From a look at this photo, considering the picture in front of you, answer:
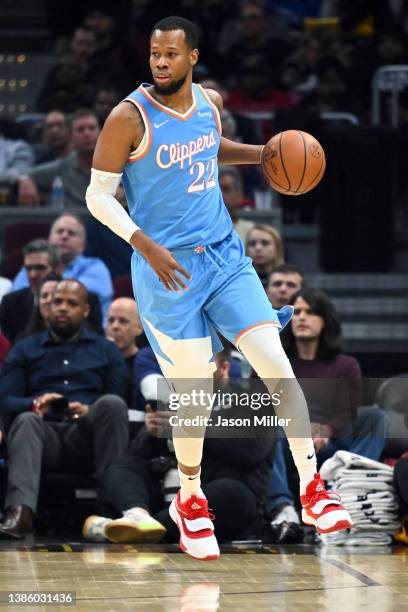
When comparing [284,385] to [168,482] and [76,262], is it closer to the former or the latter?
[168,482]

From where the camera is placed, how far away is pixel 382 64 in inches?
514

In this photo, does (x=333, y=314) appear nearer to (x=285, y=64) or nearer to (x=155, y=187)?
(x=155, y=187)

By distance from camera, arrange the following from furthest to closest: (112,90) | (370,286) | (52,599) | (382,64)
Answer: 1. (382,64)
2. (112,90)
3. (370,286)
4. (52,599)

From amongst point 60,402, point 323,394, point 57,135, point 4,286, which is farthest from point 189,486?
point 57,135

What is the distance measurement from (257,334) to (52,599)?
4.60ft

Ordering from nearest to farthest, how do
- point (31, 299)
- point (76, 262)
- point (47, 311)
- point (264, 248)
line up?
1. point (47, 311)
2. point (31, 299)
3. point (264, 248)
4. point (76, 262)

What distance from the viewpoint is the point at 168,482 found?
7438 millimetres

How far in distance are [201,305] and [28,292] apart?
317 cm

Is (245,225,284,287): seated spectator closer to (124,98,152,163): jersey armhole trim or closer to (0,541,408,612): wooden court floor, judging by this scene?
(0,541,408,612): wooden court floor

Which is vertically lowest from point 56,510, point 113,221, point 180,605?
point 56,510

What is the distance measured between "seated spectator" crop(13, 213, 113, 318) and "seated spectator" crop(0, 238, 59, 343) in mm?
196

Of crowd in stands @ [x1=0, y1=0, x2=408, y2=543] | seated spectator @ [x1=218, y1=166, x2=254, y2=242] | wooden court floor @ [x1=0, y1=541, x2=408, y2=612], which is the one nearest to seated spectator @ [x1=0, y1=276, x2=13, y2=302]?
crowd in stands @ [x1=0, y1=0, x2=408, y2=543]

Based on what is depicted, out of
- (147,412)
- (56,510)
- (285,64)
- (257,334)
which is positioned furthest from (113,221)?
(285,64)

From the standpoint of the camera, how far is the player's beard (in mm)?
5711
